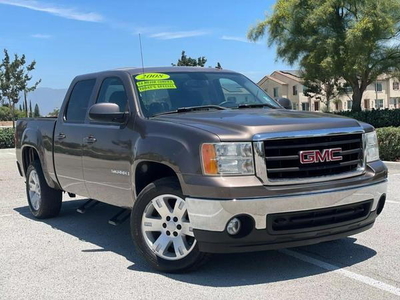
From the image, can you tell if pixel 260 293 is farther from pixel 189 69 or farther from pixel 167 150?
pixel 189 69

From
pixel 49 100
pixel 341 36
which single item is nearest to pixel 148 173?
pixel 341 36

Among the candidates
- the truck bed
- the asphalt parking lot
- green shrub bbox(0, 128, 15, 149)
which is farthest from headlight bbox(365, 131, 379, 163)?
green shrub bbox(0, 128, 15, 149)

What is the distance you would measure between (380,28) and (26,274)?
26073 millimetres

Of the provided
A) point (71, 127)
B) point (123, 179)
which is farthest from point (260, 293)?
point (71, 127)

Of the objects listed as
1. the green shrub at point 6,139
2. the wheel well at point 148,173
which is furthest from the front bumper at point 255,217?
the green shrub at point 6,139

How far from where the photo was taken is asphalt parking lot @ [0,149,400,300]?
402 centimetres

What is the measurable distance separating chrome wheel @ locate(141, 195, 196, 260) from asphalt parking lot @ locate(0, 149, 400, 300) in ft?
0.76

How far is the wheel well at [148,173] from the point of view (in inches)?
188

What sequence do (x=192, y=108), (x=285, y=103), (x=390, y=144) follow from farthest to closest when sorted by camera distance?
(x=390, y=144) → (x=285, y=103) → (x=192, y=108)

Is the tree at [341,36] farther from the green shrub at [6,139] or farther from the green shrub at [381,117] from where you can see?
the green shrub at [6,139]

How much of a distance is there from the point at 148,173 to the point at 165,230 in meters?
0.66

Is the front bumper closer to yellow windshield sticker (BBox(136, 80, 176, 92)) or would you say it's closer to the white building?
yellow windshield sticker (BBox(136, 80, 176, 92))

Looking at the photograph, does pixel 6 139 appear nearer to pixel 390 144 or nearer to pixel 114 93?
pixel 390 144

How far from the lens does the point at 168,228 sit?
14.6 ft
